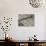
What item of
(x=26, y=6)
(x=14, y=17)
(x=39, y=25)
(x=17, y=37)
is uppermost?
(x=26, y=6)

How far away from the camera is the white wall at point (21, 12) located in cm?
416

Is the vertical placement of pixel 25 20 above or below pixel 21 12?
below

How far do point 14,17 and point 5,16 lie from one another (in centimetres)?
31

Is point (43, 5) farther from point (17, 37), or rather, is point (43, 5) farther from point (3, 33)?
point (3, 33)

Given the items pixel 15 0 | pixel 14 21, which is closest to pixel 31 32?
pixel 14 21

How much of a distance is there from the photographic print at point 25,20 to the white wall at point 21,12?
0.10m

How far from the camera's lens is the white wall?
4.16 metres

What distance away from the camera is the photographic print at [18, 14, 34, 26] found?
419 cm

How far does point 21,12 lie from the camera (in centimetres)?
420

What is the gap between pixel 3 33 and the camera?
4.13 metres

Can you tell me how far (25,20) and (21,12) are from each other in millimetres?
308

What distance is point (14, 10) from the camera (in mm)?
4211

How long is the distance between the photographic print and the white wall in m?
0.10

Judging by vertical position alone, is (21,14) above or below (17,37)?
above
